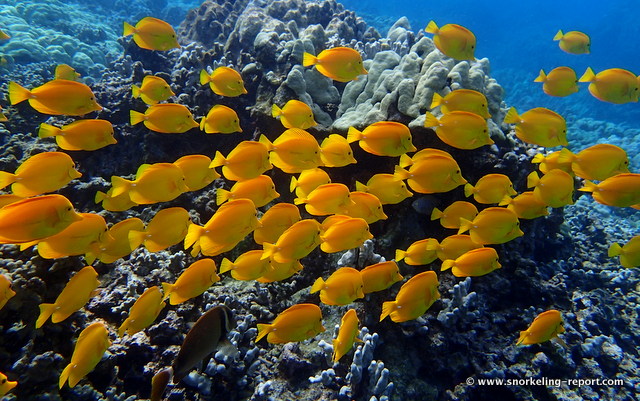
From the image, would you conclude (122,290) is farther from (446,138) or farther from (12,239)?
(446,138)

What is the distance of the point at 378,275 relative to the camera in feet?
10.5

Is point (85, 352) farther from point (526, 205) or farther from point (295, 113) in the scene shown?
point (526, 205)

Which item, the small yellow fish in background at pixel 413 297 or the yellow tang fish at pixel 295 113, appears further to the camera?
the yellow tang fish at pixel 295 113

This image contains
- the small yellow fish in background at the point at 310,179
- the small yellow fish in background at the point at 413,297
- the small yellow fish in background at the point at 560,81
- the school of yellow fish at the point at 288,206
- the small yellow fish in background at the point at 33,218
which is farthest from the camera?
the small yellow fish in background at the point at 560,81

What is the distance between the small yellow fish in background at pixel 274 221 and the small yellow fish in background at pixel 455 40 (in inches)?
105

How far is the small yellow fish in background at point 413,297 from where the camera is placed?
10.2ft

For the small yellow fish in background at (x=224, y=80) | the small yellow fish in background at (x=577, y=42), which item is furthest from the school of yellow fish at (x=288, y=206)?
the small yellow fish in background at (x=577, y=42)

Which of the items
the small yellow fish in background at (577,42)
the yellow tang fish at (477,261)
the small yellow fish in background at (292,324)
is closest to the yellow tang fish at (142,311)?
the small yellow fish in background at (292,324)

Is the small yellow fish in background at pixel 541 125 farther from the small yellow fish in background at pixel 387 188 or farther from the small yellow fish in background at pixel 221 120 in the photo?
the small yellow fish in background at pixel 221 120

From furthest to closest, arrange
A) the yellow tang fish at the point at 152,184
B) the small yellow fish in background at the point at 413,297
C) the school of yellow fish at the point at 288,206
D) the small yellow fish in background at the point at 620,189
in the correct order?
the small yellow fish in background at the point at 620,189 < the small yellow fish in background at the point at 413,297 < the yellow tang fish at the point at 152,184 < the school of yellow fish at the point at 288,206

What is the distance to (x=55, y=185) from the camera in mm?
2861

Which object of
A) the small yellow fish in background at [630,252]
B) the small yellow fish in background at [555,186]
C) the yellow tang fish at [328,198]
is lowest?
the yellow tang fish at [328,198]

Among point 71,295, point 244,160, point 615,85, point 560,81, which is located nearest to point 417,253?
point 244,160

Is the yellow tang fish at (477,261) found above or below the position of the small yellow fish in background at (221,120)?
above
